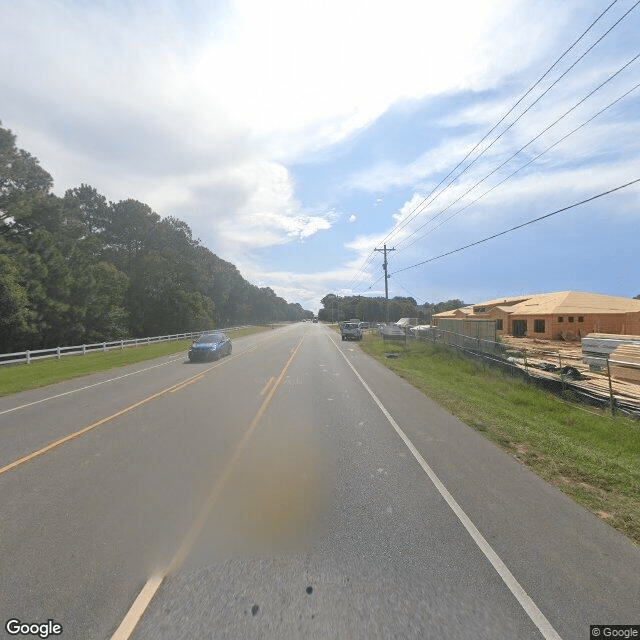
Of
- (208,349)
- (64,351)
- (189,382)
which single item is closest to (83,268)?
(64,351)

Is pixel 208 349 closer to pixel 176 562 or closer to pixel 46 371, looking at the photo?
pixel 46 371

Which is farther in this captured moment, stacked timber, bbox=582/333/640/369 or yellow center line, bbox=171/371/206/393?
stacked timber, bbox=582/333/640/369

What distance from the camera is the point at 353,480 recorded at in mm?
5781

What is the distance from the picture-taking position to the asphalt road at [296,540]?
304 cm

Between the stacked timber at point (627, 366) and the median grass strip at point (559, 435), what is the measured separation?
3700mm

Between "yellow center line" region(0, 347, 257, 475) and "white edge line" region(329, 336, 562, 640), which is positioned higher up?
"white edge line" region(329, 336, 562, 640)

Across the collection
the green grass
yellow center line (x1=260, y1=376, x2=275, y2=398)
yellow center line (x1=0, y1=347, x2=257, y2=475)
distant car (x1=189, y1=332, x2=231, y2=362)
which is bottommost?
the green grass

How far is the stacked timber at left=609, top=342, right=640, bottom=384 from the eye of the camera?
15607mm

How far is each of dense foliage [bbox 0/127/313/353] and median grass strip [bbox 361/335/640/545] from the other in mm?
31247

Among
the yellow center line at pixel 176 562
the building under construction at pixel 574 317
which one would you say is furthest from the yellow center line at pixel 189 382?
the building under construction at pixel 574 317

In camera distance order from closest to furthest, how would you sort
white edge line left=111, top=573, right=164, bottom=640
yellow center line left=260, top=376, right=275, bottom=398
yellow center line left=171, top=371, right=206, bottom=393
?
white edge line left=111, top=573, right=164, bottom=640
yellow center line left=260, top=376, right=275, bottom=398
yellow center line left=171, top=371, right=206, bottom=393

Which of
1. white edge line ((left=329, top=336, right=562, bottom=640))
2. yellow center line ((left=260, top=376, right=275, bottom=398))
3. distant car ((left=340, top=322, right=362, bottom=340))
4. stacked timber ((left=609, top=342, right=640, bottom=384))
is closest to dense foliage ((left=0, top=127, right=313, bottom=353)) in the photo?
yellow center line ((left=260, top=376, right=275, bottom=398))

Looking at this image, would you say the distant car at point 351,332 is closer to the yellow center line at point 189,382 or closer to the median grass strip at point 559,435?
the median grass strip at point 559,435

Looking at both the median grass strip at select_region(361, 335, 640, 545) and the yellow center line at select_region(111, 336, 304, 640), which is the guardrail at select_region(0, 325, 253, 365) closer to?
the median grass strip at select_region(361, 335, 640, 545)
